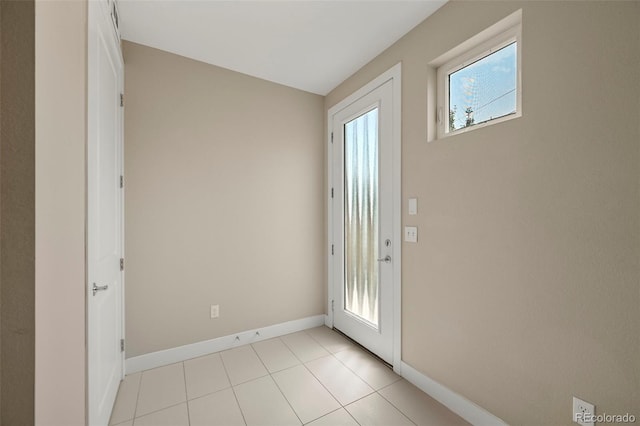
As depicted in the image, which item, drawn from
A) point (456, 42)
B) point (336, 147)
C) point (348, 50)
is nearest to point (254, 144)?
point (336, 147)

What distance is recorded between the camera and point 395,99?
2.15 metres

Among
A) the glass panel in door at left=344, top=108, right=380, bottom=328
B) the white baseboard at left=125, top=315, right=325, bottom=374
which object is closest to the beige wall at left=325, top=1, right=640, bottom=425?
the glass panel in door at left=344, top=108, right=380, bottom=328

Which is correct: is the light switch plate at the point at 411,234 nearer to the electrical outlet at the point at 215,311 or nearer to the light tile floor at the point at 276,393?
the light tile floor at the point at 276,393

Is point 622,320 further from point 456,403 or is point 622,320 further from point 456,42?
point 456,42

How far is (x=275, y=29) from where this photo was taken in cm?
203

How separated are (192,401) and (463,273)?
1998 mm

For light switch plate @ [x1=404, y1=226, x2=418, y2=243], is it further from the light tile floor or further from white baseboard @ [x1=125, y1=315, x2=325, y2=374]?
white baseboard @ [x1=125, y1=315, x2=325, y2=374]

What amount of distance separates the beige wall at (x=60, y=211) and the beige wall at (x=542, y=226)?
6.34ft

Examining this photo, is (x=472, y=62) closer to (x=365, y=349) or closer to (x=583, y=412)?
(x=583, y=412)

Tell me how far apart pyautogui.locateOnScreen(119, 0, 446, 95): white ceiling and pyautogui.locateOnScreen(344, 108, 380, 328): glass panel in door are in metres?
0.59

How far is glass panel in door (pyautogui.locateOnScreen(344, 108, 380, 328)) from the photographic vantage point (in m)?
2.41

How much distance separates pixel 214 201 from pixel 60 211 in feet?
5.11

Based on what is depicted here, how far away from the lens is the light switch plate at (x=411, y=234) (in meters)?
2.00
